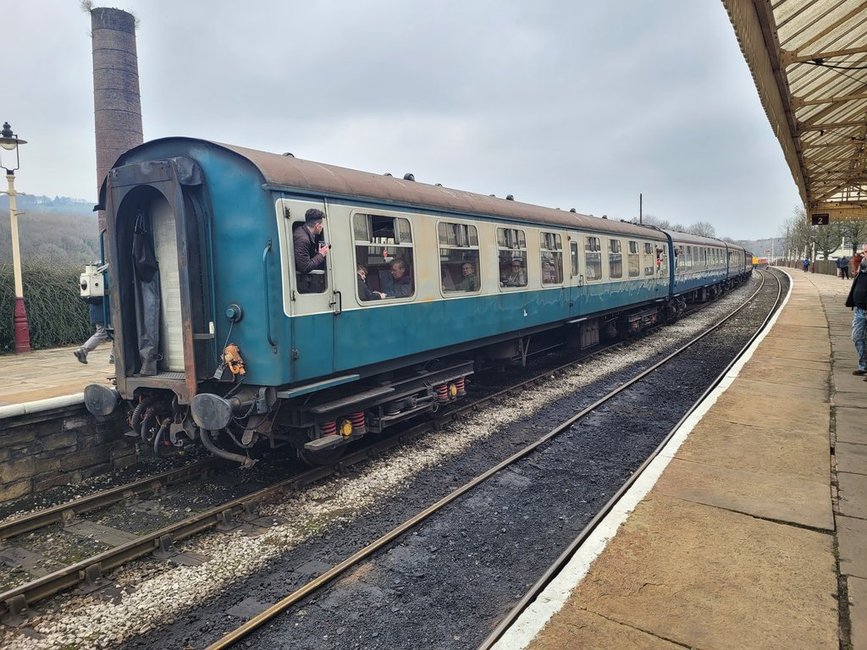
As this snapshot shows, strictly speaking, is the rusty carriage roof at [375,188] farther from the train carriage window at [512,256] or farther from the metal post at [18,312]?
the metal post at [18,312]

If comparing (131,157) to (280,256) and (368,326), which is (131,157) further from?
(368,326)

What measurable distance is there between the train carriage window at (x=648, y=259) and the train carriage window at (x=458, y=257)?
9.37 metres

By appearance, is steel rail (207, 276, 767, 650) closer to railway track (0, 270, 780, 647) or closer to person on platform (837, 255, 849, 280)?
railway track (0, 270, 780, 647)

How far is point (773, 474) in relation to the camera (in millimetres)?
5195

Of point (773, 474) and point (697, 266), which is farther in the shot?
point (697, 266)

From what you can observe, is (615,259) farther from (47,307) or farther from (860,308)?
(47,307)

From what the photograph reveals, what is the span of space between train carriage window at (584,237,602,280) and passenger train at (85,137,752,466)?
5.21 meters

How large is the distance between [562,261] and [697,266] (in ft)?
48.5

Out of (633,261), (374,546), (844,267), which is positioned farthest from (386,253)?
(844,267)

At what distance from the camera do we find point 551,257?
10.7 meters

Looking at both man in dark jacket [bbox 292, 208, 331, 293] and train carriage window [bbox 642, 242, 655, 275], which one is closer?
man in dark jacket [bbox 292, 208, 331, 293]

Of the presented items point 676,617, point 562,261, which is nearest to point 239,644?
point 676,617

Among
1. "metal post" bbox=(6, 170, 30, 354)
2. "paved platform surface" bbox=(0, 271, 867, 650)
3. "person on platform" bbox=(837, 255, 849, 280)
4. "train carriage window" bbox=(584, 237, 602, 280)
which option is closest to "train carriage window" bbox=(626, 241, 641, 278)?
"train carriage window" bbox=(584, 237, 602, 280)

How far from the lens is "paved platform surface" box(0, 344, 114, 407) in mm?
7398
